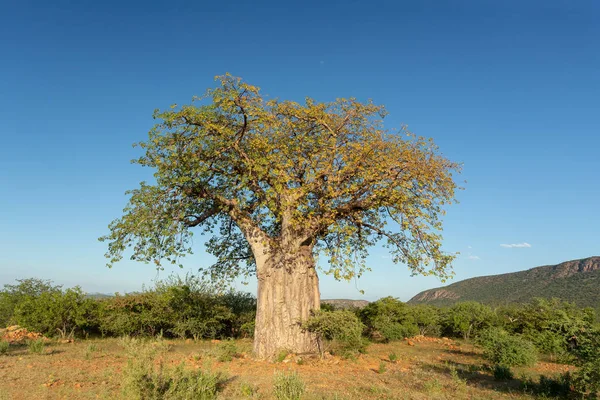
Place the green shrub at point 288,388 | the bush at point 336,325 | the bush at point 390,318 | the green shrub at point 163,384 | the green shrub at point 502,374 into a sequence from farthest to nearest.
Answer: the bush at point 390,318, the bush at point 336,325, the green shrub at point 502,374, the green shrub at point 288,388, the green shrub at point 163,384

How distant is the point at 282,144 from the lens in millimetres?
11898

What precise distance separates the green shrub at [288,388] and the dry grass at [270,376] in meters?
0.66

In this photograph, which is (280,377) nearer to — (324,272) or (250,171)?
(324,272)

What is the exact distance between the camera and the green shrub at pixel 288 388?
629 cm

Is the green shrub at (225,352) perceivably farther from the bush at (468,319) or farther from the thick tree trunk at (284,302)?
the bush at (468,319)

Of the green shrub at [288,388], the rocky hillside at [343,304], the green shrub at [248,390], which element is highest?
the rocky hillside at [343,304]

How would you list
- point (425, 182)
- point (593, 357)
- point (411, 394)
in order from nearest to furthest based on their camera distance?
point (593, 357), point (411, 394), point (425, 182)

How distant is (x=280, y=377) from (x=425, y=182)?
7252 mm

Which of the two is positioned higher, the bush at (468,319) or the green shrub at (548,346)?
the bush at (468,319)

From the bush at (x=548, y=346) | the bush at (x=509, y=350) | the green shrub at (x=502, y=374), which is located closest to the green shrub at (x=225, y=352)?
the green shrub at (x=502, y=374)

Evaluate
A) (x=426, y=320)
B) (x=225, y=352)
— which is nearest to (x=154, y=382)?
(x=225, y=352)

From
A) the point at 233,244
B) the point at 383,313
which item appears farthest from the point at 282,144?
the point at 383,313

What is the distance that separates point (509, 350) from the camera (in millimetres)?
11820

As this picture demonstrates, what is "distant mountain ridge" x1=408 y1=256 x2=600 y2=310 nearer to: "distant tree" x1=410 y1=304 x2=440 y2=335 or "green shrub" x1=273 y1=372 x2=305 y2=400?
"distant tree" x1=410 y1=304 x2=440 y2=335
